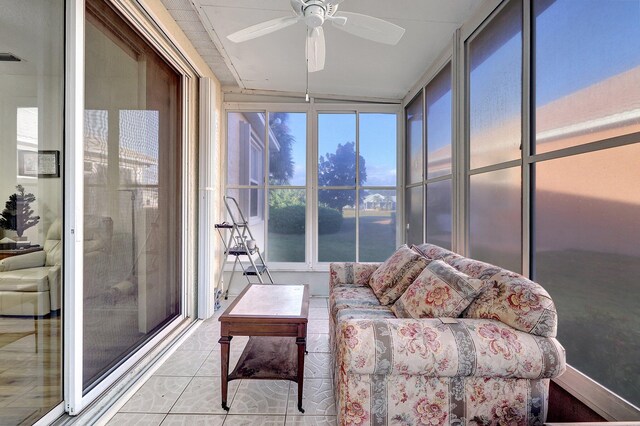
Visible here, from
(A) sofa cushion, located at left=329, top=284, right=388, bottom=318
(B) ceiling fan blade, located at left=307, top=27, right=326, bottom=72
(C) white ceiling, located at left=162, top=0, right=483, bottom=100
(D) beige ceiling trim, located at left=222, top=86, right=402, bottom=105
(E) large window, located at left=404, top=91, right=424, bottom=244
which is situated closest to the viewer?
(B) ceiling fan blade, located at left=307, top=27, right=326, bottom=72

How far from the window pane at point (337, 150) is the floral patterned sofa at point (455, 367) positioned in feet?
10.8

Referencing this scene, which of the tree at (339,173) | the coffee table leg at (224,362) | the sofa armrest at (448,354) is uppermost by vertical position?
the tree at (339,173)

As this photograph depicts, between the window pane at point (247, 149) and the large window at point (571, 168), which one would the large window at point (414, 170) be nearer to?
the large window at point (571, 168)

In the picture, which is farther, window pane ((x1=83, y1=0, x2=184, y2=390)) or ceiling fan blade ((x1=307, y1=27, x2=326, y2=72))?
ceiling fan blade ((x1=307, y1=27, x2=326, y2=72))

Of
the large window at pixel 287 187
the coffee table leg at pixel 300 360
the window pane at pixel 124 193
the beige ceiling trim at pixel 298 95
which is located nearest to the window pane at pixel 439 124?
the beige ceiling trim at pixel 298 95

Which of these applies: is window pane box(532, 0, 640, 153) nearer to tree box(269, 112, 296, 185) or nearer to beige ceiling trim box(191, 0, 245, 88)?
beige ceiling trim box(191, 0, 245, 88)

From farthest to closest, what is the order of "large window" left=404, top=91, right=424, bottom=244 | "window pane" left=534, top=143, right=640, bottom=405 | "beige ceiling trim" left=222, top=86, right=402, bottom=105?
"beige ceiling trim" left=222, top=86, right=402, bottom=105, "large window" left=404, top=91, right=424, bottom=244, "window pane" left=534, top=143, right=640, bottom=405

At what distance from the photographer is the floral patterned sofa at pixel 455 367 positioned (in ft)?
4.72

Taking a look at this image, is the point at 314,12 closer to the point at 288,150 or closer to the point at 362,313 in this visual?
the point at 362,313

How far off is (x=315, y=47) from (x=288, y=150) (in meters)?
2.45

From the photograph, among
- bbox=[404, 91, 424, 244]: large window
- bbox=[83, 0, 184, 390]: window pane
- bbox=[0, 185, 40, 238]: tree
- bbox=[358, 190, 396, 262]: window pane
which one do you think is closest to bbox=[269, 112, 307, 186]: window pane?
bbox=[358, 190, 396, 262]: window pane

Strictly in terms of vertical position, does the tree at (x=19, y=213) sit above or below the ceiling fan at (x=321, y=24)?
below

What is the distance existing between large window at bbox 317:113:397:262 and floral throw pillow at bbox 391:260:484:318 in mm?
2530

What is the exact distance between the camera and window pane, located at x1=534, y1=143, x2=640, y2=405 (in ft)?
4.51
